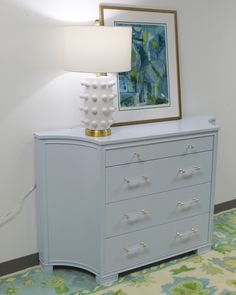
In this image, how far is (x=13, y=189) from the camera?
7.71 ft

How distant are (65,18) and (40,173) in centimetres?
88

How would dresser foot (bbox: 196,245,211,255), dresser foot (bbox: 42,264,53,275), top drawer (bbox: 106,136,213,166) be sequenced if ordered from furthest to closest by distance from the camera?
dresser foot (bbox: 196,245,211,255), dresser foot (bbox: 42,264,53,275), top drawer (bbox: 106,136,213,166)

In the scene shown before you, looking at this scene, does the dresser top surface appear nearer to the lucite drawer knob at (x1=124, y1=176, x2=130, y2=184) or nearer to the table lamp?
the table lamp

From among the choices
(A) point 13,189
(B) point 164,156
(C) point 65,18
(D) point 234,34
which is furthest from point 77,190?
(D) point 234,34

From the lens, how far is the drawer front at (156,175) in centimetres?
223

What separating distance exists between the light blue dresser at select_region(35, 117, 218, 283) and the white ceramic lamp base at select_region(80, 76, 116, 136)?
0.08 m

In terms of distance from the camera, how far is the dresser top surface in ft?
7.20

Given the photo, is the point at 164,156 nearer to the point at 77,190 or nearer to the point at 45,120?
the point at 77,190

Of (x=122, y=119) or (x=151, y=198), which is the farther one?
(x=122, y=119)

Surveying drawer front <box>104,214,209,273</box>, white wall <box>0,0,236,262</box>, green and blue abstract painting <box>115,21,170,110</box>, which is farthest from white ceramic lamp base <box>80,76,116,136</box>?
drawer front <box>104,214,209,273</box>

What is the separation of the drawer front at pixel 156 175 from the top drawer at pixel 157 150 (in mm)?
29

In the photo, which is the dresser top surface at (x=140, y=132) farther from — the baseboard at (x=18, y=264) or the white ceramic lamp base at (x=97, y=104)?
the baseboard at (x=18, y=264)

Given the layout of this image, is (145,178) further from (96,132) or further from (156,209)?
(96,132)

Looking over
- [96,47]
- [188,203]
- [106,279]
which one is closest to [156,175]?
[188,203]
